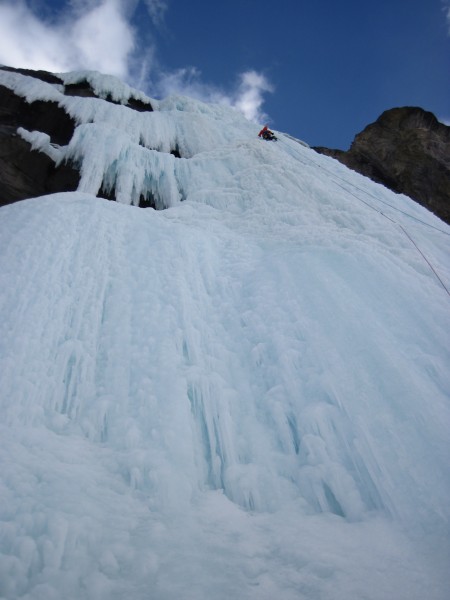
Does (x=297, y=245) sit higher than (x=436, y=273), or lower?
higher

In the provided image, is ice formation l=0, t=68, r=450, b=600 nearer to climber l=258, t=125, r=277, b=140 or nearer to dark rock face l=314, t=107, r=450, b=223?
climber l=258, t=125, r=277, b=140

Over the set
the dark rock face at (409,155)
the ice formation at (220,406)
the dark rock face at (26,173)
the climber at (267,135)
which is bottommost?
the ice formation at (220,406)

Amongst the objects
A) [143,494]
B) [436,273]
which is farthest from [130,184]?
[143,494]

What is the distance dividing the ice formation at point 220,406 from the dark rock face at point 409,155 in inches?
470

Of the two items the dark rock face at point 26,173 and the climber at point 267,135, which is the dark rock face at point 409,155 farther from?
the dark rock face at point 26,173

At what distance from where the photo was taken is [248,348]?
12.3ft

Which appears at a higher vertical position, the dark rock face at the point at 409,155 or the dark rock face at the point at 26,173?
the dark rock face at the point at 409,155

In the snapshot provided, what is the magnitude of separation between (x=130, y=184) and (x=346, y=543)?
7.31 m

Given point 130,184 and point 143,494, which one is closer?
point 143,494

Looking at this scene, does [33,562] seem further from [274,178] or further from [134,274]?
[274,178]

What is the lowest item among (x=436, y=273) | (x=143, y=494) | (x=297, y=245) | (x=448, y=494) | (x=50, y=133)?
(x=448, y=494)

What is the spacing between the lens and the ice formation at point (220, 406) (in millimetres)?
2096

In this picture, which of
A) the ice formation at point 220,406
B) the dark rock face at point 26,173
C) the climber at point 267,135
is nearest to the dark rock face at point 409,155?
the climber at point 267,135

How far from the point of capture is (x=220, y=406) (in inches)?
124
